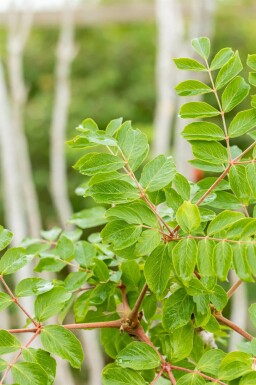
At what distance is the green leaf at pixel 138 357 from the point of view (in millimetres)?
504

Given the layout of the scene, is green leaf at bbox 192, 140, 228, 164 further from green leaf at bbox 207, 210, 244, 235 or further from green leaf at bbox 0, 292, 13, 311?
green leaf at bbox 0, 292, 13, 311

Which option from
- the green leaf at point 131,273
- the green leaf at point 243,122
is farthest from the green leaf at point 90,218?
the green leaf at point 243,122

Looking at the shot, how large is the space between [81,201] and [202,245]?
5.22m

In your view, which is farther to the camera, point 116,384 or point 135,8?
point 135,8

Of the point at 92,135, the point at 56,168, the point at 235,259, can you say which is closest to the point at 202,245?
the point at 235,259

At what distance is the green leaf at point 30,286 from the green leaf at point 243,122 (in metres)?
0.22

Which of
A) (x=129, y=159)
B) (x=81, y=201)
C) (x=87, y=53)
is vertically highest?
(x=129, y=159)

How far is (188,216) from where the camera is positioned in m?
0.49

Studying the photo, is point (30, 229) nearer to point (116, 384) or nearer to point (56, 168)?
point (56, 168)

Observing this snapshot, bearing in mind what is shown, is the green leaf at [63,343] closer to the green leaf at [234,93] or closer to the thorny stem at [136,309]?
the thorny stem at [136,309]

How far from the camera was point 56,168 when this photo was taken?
4598 millimetres

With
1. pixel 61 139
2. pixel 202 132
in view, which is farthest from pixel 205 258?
pixel 61 139

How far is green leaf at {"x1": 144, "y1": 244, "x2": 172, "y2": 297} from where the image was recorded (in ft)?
1.66

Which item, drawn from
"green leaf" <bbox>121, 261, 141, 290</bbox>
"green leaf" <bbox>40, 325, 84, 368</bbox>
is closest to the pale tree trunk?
"green leaf" <bbox>121, 261, 141, 290</bbox>
